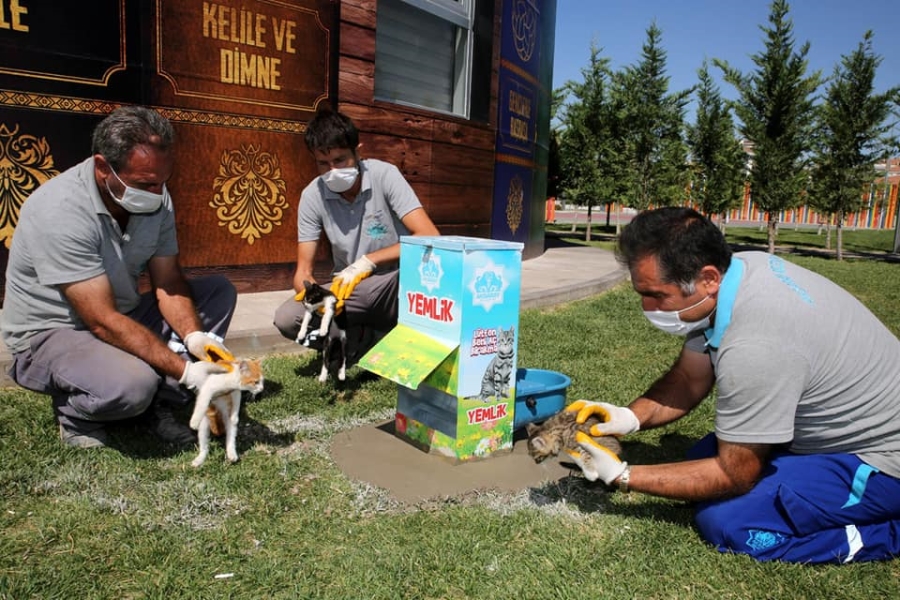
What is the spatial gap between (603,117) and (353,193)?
16047 mm

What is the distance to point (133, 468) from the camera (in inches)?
123

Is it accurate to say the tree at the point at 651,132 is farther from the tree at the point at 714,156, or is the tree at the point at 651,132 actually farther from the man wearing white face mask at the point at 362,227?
the man wearing white face mask at the point at 362,227

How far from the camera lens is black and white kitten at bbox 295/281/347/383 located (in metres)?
4.07

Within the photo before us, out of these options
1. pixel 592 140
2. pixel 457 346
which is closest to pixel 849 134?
pixel 592 140

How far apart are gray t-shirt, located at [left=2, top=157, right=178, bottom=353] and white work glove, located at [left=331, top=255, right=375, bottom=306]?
113 cm

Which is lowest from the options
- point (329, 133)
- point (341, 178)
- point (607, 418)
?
point (607, 418)

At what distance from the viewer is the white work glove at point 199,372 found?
3.09 metres

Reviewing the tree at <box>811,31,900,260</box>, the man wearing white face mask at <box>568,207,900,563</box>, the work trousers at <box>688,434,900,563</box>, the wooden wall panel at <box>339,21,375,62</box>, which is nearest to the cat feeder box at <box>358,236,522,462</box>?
the man wearing white face mask at <box>568,207,900,563</box>

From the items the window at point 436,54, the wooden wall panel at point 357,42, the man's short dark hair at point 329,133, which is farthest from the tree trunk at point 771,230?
the man's short dark hair at point 329,133

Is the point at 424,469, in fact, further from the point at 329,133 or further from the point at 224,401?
the point at 329,133

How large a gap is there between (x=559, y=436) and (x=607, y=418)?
0.25m

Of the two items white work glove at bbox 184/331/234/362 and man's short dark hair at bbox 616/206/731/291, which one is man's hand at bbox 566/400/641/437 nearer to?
man's short dark hair at bbox 616/206/731/291

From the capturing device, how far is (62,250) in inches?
122

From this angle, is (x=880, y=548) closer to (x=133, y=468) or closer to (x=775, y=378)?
(x=775, y=378)
